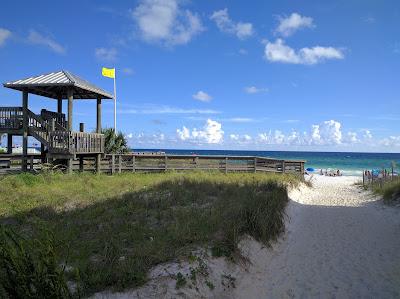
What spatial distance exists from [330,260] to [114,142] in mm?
20643

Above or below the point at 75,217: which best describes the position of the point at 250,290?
below

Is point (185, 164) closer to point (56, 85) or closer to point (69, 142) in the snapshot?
point (69, 142)

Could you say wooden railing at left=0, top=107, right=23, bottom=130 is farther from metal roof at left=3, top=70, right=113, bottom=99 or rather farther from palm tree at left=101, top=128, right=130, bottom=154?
palm tree at left=101, top=128, right=130, bottom=154

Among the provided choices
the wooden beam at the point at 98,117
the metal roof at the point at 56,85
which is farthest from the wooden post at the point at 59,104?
the wooden beam at the point at 98,117

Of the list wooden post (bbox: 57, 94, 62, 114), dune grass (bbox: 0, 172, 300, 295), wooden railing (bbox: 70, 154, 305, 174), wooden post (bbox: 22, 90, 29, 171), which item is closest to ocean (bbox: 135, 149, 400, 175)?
wooden railing (bbox: 70, 154, 305, 174)

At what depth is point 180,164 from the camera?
2405cm

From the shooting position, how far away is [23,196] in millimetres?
13523

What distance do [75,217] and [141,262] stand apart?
15.2ft

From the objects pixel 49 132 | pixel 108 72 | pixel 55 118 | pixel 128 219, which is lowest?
pixel 128 219

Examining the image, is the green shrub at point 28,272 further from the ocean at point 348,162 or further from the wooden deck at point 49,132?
the ocean at point 348,162

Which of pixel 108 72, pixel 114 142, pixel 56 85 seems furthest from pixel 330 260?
pixel 108 72

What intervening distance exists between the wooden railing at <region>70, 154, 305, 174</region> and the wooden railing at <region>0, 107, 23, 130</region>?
11.8 ft

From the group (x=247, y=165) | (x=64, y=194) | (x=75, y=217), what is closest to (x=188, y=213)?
(x=75, y=217)

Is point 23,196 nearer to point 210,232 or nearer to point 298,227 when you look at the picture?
point 210,232
